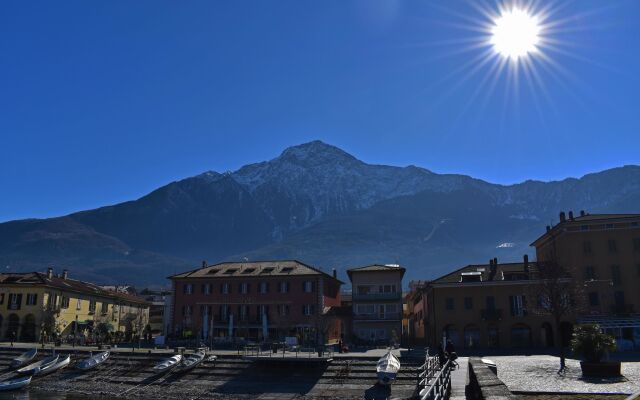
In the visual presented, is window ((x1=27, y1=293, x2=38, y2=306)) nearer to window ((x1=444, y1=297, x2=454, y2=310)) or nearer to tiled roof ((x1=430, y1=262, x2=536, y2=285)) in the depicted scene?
tiled roof ((x1=430, y1=262, x2=536, y2=285))

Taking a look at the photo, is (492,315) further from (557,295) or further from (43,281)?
(43,281)

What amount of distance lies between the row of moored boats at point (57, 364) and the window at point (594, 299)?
124 feet

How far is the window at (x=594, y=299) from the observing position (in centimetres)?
5534

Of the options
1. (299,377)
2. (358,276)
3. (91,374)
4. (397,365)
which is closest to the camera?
(397,365)

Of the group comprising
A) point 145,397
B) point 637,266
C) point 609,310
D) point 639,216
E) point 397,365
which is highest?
point 639,216

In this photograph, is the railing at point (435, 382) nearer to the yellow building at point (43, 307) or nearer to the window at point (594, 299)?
the window at point (594, 299)

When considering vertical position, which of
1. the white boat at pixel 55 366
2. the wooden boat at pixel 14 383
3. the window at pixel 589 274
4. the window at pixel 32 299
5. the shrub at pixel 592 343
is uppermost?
the window at pixel 589 274

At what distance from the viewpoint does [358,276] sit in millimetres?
68188

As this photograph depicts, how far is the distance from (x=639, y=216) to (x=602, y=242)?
4.82 meters

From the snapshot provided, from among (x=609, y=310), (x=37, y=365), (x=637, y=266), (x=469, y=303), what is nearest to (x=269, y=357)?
(x=37, y=365)

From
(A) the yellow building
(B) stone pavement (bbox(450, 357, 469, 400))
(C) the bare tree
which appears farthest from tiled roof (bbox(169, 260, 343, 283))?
(B) stone pavement (bbox(450, 357, 469, 400))

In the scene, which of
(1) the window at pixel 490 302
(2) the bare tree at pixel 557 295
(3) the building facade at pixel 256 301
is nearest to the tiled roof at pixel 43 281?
(3) the building facade at pixel 256 301

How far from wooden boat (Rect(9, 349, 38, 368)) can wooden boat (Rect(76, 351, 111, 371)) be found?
5.54 meters

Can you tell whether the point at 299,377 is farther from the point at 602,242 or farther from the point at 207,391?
the point at 602,242
